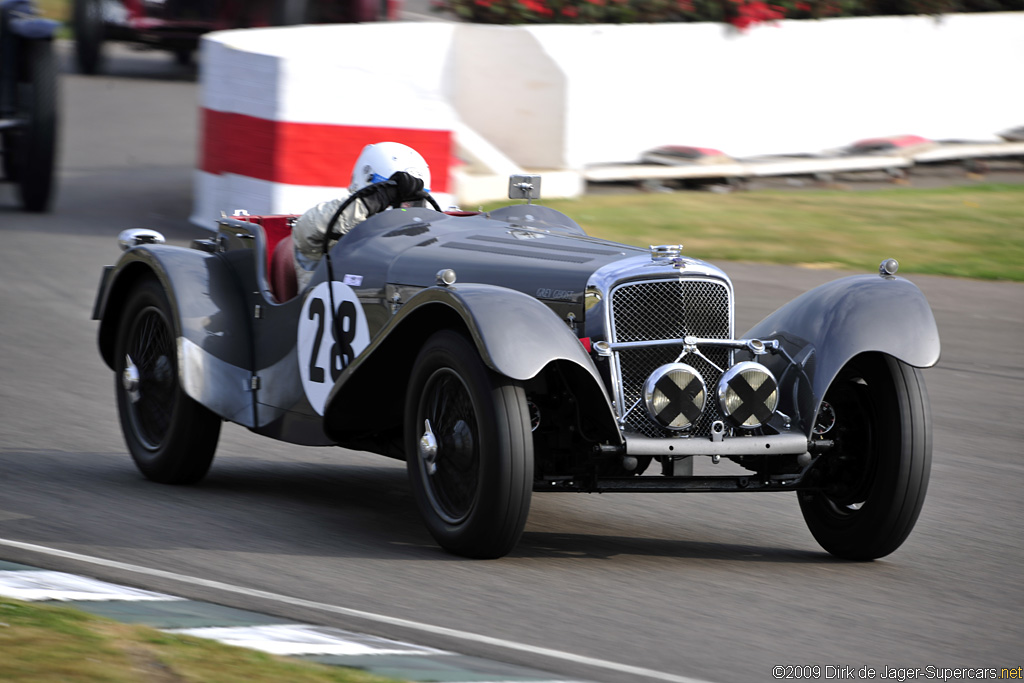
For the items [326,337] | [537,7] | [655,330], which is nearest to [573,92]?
[537,7]

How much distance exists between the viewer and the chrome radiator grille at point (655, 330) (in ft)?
16.8

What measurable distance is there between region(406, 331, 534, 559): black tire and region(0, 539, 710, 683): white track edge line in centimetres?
61

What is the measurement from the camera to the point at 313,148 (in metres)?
12.1

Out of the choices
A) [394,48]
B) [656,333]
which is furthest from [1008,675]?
[394,48]

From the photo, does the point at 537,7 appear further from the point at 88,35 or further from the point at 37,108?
the point at 88,35

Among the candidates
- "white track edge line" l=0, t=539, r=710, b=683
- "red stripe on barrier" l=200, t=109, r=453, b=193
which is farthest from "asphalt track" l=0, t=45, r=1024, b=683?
"red stripe on barrier" l=200, t=109, r=453, b=193

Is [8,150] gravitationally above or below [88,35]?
below

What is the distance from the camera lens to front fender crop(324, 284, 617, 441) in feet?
15.5

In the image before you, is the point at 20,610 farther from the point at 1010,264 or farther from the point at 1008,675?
the point at 1010,264

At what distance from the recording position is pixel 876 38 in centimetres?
1864

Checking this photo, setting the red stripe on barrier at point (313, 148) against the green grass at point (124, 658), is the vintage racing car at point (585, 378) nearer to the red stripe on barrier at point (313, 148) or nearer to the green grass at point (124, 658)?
the green grass at point (124, 658)

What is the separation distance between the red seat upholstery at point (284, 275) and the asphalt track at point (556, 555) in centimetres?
85

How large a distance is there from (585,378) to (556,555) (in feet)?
2.39

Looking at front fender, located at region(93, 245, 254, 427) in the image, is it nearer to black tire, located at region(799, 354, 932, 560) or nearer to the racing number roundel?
the racing number roundel
